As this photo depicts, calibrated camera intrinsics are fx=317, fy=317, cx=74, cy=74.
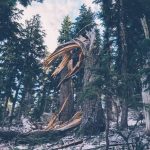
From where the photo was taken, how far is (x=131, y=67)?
53.7 feet

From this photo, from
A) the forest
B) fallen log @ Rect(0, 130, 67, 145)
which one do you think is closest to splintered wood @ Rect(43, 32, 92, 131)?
the forest

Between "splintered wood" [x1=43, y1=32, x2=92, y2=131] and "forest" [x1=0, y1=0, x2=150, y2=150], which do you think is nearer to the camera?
"forest" [x1=0, y1=0, x2=150, y2=150]

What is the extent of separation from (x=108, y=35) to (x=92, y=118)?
651 cm

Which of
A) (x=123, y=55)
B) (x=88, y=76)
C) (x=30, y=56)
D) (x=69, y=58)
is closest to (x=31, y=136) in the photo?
(x=88, y=76)

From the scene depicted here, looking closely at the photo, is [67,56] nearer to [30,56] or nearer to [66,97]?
[66,97]

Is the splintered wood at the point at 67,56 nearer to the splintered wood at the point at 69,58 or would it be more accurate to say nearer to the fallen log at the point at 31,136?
the splintered wood at the point at 69,58

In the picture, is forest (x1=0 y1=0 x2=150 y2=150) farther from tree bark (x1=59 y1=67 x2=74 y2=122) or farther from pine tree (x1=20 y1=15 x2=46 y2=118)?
pine tree (x1=20 y1=15 x2=46 y2=118)

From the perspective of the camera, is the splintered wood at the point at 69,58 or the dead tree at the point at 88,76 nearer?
the dead tree at the point at 88,76

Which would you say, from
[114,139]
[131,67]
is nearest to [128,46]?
[131,67]

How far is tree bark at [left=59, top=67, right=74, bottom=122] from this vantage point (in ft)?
56.3

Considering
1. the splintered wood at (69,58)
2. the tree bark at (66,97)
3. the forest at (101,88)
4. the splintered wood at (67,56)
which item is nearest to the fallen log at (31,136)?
the forest at (101,88)

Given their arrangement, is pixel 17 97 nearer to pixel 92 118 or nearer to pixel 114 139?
pixel 92 118

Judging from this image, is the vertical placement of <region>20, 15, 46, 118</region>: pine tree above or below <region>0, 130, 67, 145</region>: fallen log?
above

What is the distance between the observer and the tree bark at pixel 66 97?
675 inches
